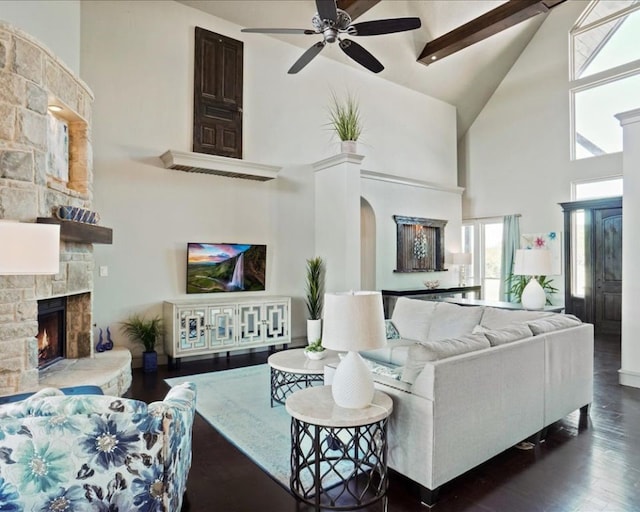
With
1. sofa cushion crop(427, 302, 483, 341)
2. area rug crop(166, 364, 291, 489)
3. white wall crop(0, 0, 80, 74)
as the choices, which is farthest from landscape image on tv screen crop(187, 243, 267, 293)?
sofa cushion crop(427, 302, 483, 341)

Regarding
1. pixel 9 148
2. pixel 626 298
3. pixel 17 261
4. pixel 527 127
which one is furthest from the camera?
pixel 527 127

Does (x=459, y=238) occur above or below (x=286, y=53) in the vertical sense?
below

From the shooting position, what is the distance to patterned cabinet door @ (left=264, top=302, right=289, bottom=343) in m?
5.88

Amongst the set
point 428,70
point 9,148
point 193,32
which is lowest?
point 9,148

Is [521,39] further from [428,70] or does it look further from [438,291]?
[438,291]

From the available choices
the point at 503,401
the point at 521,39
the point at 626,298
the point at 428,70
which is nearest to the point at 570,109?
the point at 521,39

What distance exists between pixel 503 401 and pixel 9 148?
4070mm

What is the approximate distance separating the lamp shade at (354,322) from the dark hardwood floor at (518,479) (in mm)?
914

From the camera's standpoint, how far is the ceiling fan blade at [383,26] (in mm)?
4012

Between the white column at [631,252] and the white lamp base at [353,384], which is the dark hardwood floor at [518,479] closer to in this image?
the white lamp base at [353,384]

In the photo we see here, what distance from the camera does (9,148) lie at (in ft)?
10.5

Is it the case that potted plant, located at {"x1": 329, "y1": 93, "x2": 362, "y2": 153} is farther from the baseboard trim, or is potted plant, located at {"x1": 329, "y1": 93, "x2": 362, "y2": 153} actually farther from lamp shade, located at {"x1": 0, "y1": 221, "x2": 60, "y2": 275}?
lamp shade, located at {"x1": 0, "y1": 221, "x2": 60, "y2": 275}

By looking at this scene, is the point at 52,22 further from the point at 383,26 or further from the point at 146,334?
the point at 146,334

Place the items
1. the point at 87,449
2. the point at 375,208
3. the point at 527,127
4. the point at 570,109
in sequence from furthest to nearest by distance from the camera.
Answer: the point at 527,127, the point at 570,109, the point at 375,208, the point at 87,449
